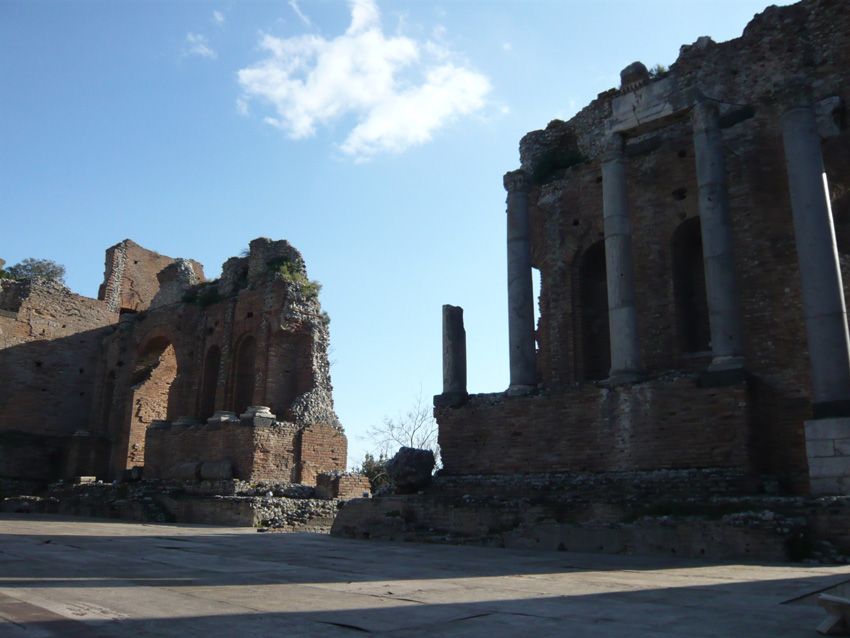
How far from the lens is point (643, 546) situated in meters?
9.75

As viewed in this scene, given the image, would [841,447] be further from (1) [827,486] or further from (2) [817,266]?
(2) [817,266]

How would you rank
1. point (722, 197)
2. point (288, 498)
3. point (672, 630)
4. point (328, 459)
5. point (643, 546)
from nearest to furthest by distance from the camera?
point (672, 630), point (643, 546), point (722, 197), point (288, 498), point (328, 459)

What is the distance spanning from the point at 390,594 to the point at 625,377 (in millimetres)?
7781

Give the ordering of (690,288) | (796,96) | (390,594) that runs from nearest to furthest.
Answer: (390,594)
(796,96)
(690,288)

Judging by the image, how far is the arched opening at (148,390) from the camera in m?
26.3

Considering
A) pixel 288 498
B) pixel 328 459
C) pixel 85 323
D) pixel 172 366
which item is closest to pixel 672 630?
pixel 288 498

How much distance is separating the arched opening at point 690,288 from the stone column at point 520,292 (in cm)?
291

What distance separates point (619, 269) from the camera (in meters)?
13.9

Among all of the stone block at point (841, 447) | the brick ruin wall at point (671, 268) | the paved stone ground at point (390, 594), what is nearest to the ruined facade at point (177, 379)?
the brick ruin wall at point (671, 268)

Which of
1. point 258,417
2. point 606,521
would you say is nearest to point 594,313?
point 606,521

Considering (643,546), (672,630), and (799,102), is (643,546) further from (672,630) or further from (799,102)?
(799,102)

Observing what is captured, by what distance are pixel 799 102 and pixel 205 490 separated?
15.6 meters

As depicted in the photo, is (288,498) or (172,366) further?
(172,366)

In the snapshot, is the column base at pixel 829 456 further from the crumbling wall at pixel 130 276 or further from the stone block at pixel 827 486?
the crumbling wall at pixel 130 276
